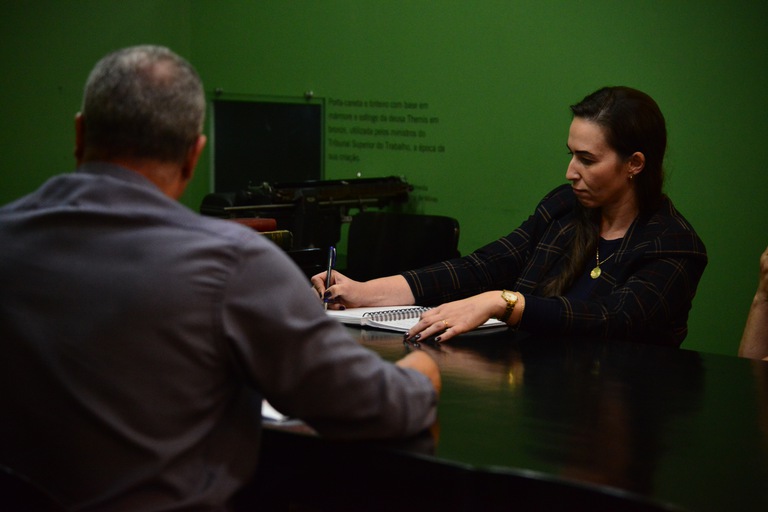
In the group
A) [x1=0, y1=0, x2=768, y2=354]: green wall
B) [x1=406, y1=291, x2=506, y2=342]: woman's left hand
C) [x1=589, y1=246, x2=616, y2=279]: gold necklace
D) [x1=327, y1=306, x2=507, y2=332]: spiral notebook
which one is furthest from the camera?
[x1=0, y1=0, x2=768, y2=354]: green wall

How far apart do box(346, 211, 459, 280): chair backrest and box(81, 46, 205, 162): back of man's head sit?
8.71 feet

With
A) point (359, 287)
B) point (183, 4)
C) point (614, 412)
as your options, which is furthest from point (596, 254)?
point (183, 4)

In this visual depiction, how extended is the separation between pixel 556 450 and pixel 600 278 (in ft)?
4.55

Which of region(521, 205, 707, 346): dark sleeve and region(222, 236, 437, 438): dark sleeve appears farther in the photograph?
region(521, 205, 707, 346): dark sleeve

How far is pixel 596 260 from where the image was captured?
283cm

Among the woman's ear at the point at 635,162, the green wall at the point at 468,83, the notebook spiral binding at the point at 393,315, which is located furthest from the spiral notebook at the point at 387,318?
the green wall at the point at 468,83

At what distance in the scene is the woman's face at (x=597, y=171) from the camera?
9.20 ft

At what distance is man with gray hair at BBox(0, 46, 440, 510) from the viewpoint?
124 centimetres

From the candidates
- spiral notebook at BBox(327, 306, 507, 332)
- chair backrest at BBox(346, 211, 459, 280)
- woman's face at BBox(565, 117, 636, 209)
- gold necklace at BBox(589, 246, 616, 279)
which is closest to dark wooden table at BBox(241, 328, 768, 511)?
spiral notebook at BBox(327, 306, 507, 332)

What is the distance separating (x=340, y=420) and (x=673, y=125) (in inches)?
120

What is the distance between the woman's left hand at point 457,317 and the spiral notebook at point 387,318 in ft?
0.26

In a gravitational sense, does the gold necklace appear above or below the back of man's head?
below

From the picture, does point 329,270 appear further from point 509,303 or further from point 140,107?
point 140,107

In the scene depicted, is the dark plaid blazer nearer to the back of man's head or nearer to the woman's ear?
the woman's ear
